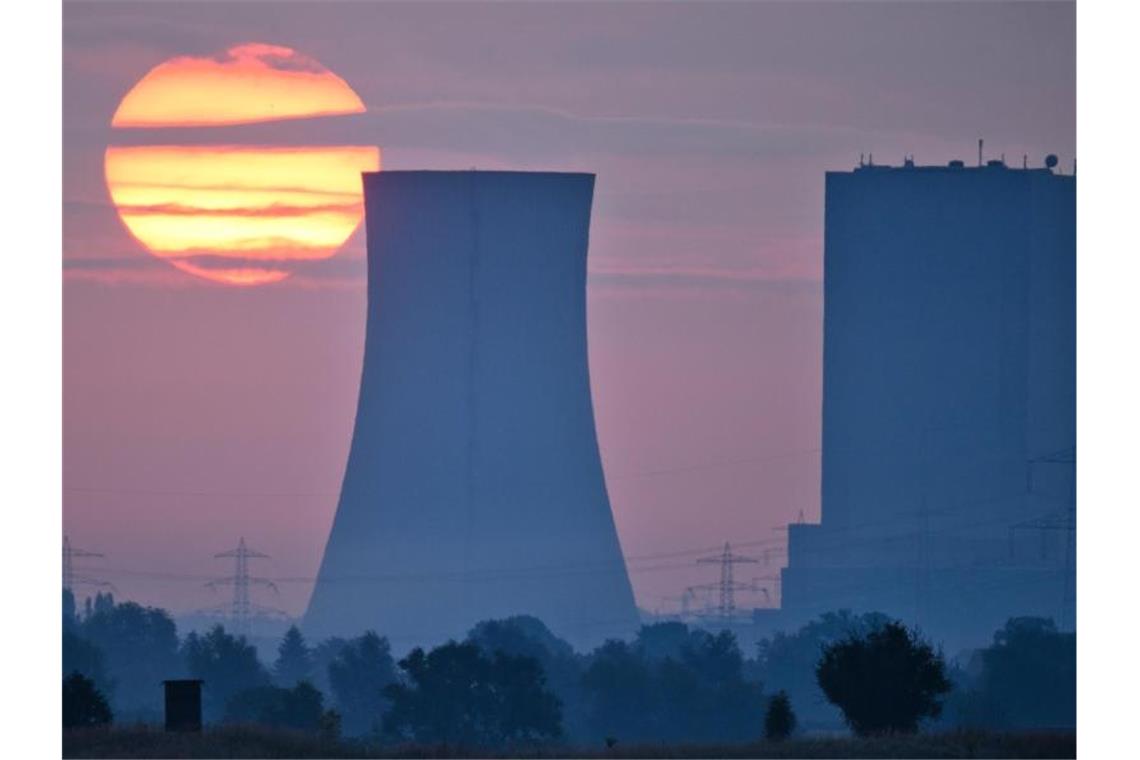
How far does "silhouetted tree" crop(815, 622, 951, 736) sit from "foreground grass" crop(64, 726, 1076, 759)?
5.09 meters

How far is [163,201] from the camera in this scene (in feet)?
94.9

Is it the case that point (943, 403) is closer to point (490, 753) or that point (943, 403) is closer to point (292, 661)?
point (292, 661)

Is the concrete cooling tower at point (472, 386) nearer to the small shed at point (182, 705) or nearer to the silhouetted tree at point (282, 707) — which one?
the silhouetted tree at point (282, 707)

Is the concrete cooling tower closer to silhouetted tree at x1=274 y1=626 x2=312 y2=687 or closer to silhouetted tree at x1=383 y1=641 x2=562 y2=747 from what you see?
silhouetted tree at x1=383 y1=641 x2=562 y2=747

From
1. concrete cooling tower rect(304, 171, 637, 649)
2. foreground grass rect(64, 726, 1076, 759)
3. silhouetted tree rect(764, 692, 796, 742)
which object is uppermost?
concrete cooling tower rect(304, 171, 637, 649)

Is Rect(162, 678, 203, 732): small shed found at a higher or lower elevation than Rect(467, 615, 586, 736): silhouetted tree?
higher

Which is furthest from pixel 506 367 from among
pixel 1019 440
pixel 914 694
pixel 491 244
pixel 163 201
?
pixel 1019 440

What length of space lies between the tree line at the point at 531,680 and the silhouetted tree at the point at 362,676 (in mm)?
28

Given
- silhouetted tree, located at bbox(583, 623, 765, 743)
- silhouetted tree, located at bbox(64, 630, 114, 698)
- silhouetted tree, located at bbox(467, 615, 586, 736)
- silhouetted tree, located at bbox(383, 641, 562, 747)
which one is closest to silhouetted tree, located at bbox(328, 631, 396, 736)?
silhouetted tree, located at bbox(467, 615, 586, 736)

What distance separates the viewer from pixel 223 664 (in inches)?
1403

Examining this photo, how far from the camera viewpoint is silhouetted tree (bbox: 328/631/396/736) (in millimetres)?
32219

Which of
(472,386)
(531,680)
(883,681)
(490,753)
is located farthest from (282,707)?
(490,753)

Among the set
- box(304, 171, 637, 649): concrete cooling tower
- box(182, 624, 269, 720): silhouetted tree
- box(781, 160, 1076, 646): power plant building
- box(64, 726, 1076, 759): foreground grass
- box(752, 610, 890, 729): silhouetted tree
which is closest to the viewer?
box(64, 726, 1076, 759): foreground grass

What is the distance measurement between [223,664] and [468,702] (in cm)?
1010
